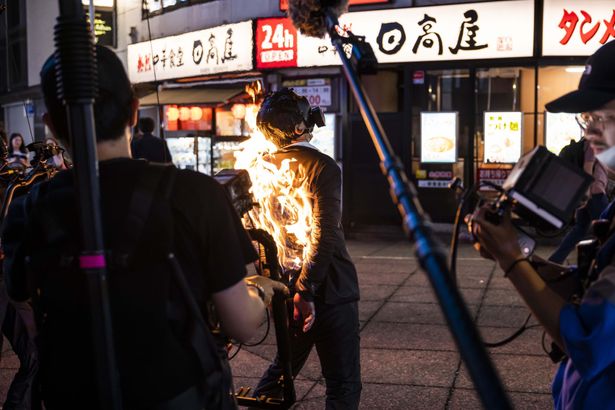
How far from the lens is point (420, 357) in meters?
6.51

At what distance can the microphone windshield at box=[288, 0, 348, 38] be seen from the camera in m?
2.57

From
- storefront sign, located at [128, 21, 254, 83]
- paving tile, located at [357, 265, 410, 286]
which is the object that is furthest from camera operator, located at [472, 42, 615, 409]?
storefront sign, located at [128, 21, 254, 83]

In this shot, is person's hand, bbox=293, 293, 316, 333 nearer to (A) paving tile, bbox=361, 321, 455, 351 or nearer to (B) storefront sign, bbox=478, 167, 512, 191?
(A) paving tile, bbox=361, 321, 455, 351

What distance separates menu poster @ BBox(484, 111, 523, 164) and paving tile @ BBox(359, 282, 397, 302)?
541 cm

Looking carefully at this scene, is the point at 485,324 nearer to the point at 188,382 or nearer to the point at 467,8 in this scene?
the point at 188,382

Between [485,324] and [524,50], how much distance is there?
288 inches

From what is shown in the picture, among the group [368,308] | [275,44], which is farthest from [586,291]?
[275,44]

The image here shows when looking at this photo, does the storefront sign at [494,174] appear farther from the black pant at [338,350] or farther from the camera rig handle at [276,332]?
the camera rig handle at [276,332]

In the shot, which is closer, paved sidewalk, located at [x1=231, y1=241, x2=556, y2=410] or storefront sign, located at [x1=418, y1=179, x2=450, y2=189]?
paved sidewalk, located at [x1=231, y1=241, x2=556, y2=410]

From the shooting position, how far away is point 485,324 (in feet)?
24.9

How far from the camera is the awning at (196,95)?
17.9 meters

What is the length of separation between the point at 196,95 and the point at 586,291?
1704 cm

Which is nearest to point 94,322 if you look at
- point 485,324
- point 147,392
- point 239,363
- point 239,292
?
point 147,392

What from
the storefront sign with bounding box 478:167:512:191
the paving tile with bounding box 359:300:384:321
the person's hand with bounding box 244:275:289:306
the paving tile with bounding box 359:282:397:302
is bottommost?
the paving tile with bounding box 359:282:397:302
